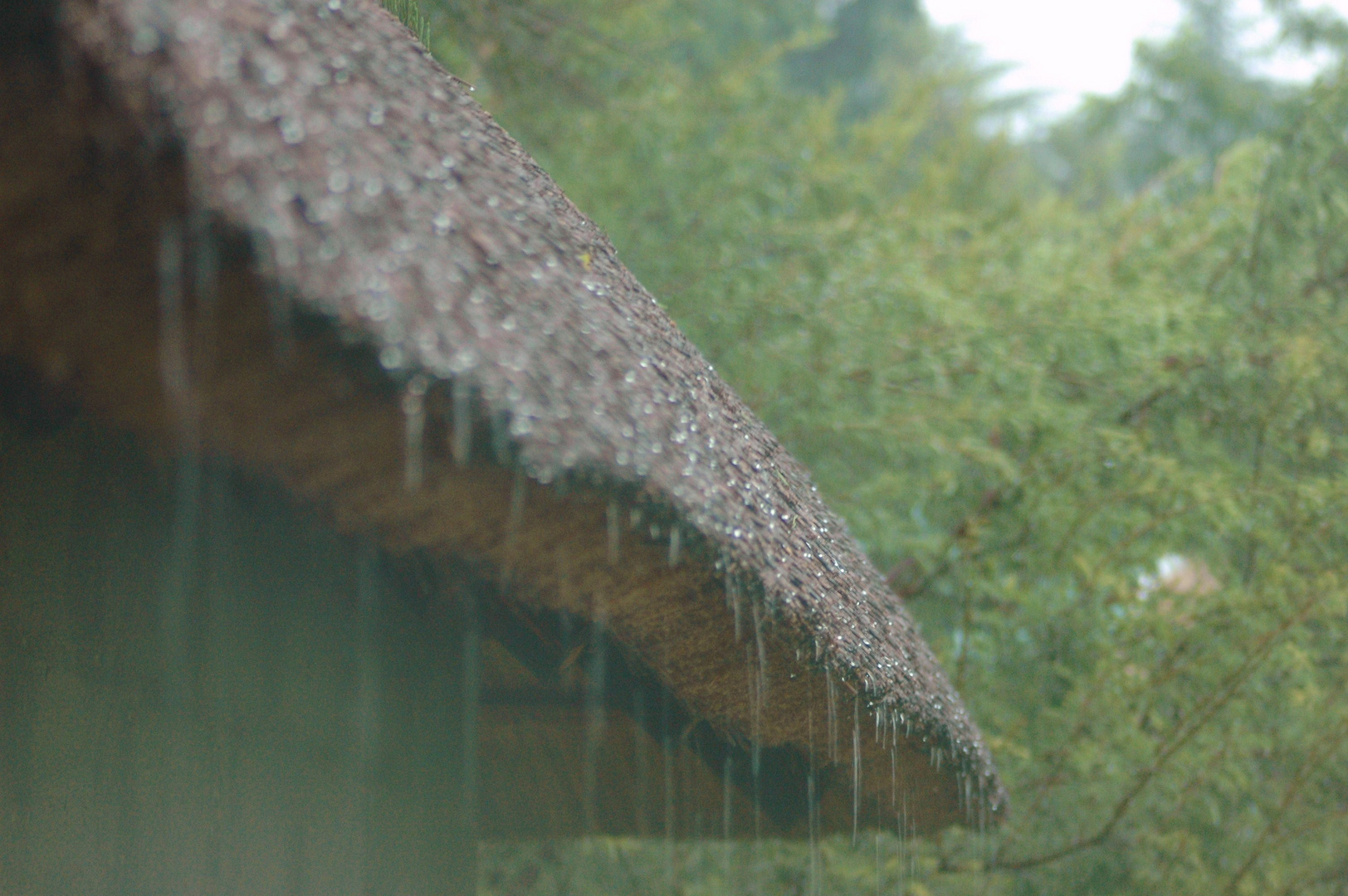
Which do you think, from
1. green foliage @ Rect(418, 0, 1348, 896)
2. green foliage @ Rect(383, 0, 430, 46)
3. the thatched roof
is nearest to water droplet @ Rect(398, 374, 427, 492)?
the thatched roof

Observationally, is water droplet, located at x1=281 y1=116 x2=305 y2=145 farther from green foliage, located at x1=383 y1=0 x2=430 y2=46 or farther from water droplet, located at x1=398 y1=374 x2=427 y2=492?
green foliage, located at x1=383 y1=0 x2=430 y2=46

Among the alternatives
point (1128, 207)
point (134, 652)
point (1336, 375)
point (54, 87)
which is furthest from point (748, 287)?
point (54, 87)

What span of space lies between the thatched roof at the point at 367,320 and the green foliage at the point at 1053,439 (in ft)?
7.20

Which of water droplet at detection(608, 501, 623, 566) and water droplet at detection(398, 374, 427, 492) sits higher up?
water droplet at detection(398, 374, 427, 492)

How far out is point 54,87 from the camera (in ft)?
2.49

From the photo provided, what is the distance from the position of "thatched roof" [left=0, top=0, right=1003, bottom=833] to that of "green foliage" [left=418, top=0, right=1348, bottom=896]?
219 cm

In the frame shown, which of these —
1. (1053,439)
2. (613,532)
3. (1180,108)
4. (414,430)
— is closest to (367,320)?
(414,430)

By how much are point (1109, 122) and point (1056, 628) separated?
664cm

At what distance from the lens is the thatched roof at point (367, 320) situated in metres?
0.76

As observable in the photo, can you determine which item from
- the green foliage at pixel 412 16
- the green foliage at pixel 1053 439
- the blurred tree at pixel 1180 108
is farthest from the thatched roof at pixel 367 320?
the blurred tree at pixel 1180 108

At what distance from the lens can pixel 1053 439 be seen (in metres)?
3.57

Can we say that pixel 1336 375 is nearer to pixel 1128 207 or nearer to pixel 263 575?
pixel 1128 207

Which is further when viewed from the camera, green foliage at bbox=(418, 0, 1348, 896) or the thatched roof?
green foliage at bbox=(418, 0, 1348, 896)

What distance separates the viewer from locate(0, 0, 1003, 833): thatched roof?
76 centimetres
